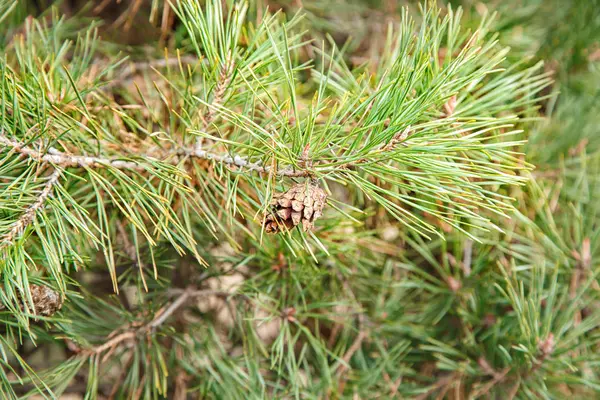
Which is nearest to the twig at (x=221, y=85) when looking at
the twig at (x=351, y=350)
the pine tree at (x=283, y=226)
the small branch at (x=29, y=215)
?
the pine tree at (x=283, y=226)

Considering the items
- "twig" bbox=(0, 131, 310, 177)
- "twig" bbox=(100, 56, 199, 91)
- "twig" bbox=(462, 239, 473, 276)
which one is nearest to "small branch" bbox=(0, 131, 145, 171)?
"twig" bbox=(0, 131, 310, 177)

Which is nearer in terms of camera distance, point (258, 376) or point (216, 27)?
point (216, 27)

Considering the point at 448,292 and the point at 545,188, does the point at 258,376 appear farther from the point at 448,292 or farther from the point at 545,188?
the point at 545,188

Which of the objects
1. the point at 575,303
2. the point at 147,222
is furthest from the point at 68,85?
the point at 575,303

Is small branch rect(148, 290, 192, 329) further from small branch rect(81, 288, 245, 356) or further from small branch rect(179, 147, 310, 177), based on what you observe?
small branch rect(179, 147, 310, 177)

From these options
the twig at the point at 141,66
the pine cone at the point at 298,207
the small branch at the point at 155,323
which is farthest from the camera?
the twig at the point at 141,66

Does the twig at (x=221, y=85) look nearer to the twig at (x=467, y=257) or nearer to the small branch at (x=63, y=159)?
the small branch at (x=63, y=159)

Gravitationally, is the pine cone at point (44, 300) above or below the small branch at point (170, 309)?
above
